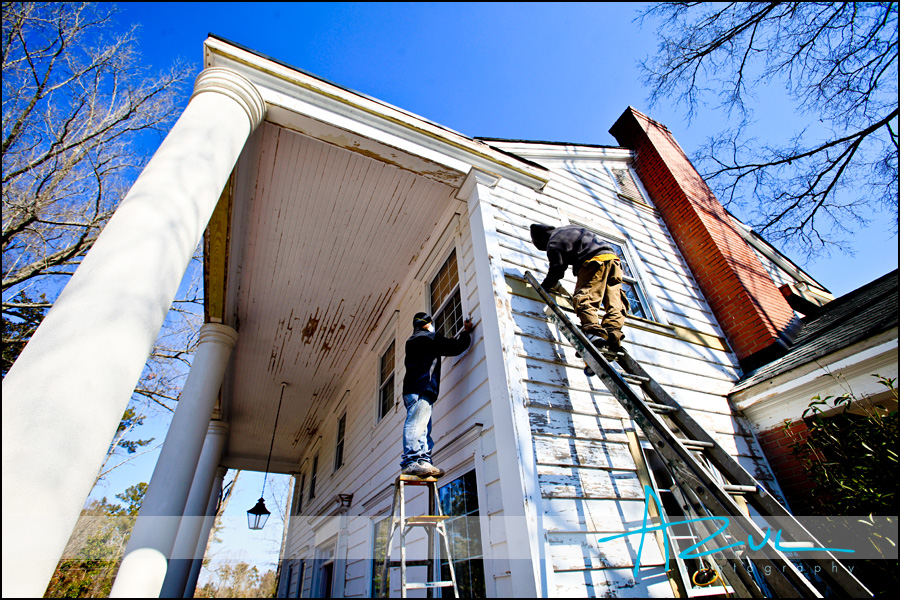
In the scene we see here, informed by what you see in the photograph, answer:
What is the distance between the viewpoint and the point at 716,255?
659cm

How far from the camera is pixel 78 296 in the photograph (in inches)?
96.0

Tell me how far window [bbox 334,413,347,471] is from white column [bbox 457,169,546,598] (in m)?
6.66

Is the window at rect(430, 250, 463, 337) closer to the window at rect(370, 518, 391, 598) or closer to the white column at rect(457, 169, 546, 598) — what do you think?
the white column at rect(457, 169, 546, 598)

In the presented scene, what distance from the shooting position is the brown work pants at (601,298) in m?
3.90

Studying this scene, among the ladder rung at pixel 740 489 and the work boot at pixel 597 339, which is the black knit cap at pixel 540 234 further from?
the ladder rung at pixel 740 489

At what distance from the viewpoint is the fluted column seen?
1.86m

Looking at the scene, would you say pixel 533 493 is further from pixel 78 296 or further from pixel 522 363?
pixel 78 296

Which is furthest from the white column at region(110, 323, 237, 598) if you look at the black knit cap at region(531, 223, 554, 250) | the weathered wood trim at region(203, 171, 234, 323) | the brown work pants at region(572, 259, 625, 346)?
the black knit cap at region(531, 223, 554, 250)

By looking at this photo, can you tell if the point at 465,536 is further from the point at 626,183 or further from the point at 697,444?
the point at 626,183

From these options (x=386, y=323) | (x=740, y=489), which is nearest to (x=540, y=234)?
(x=740, y=489)

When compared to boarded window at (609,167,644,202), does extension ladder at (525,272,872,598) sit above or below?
below

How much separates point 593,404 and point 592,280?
3.93 feet

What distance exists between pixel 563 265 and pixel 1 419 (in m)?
4.03

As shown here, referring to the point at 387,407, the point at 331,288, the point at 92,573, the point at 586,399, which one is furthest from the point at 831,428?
the point at 92,573
